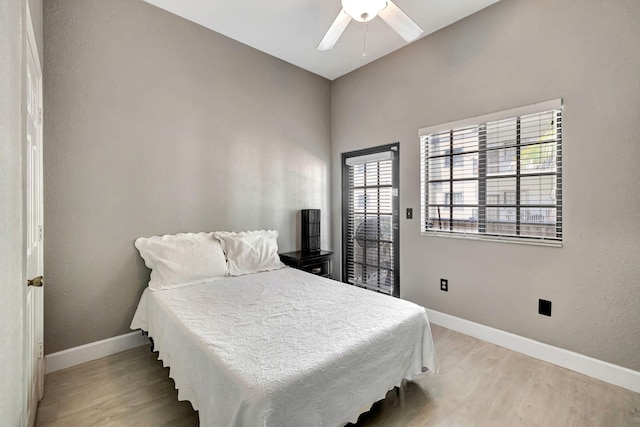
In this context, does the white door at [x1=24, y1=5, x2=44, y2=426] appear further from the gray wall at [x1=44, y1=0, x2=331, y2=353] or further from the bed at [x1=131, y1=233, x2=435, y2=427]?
the bed at [x1=131, y1=233, x2=435, y2=427]

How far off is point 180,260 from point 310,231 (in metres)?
1.65

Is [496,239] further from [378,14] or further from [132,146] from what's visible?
[132,146]

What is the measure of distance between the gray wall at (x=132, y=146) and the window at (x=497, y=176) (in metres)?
1.92

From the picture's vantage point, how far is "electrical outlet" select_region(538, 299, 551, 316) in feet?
7.57

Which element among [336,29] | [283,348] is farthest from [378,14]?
[283,348]

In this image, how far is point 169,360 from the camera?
1837mm

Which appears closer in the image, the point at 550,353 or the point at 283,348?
the point at 283,348

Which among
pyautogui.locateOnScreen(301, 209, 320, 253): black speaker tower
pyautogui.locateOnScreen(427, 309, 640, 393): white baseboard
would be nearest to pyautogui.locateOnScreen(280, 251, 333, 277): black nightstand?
pyautogui.locateOnScreen(301, 209, 320, 253): black speaker tower

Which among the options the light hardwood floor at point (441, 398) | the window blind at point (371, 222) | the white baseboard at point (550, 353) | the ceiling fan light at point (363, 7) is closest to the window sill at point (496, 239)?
the window blind at point (371, 222)

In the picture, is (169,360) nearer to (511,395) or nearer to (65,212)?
(65,212)

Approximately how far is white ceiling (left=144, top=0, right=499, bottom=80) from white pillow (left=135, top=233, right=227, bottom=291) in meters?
2.17

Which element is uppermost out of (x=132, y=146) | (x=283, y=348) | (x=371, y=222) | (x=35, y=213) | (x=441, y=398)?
(x=132, y=146)

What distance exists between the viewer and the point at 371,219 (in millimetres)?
3766

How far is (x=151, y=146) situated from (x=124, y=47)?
0.86 meters
